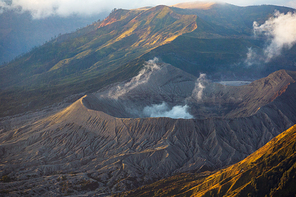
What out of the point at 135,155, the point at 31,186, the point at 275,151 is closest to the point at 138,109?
the point at 135,155

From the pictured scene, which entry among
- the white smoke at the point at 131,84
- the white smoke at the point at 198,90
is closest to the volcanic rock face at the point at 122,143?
the white smoke at the point at 131,84

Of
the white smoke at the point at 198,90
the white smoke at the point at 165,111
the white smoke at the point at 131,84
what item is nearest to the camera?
the white smoke at the point at 165,111

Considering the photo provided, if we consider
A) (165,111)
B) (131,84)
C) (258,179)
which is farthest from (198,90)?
(258,179)

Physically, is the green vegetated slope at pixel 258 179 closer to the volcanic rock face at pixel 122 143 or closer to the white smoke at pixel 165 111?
the volcanic rock face at pixel 122 143

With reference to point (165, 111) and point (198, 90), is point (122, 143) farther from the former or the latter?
point (198, 90)

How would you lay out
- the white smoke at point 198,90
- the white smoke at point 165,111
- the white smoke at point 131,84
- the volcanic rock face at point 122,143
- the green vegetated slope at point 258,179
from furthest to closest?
1. the white smoke at point 198,90
2. the white smoke at point 131,84
3. the white smoke at point 165,111
4. the volcanic rock face at point 122,143
5. the green vegetated slope at point 258,179

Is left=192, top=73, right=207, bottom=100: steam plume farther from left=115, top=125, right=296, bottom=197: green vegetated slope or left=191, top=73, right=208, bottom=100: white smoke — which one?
left=115, top=125, right=296, bottom=197: green vegetated slope

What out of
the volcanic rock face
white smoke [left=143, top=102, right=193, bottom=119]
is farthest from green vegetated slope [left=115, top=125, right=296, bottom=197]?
white smoke [left=143, top=102, right=193, bottom=119]
